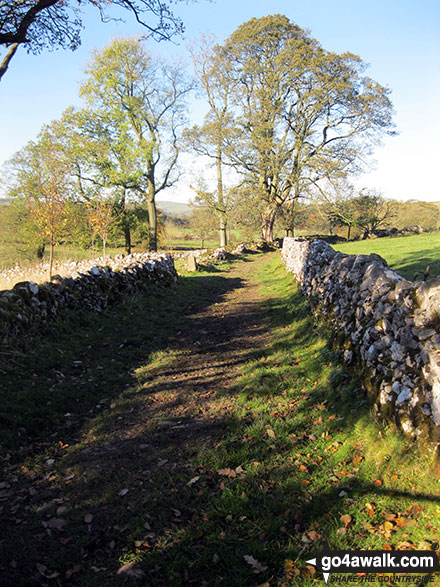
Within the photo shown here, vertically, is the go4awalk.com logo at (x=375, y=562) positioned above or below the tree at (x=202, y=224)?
below

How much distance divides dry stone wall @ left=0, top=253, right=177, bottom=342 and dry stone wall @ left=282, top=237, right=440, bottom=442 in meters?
5.96

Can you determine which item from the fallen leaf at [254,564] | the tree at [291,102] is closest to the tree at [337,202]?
the tree at [291,102]

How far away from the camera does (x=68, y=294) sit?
8477 mm

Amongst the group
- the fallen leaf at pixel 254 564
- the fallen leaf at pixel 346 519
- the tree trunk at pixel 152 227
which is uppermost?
the tree trunk at pixel 152 227

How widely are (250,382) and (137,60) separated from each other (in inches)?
1273

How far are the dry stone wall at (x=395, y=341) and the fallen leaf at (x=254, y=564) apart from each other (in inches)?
76.0

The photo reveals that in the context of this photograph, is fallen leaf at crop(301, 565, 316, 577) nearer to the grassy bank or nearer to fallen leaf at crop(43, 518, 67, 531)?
the grassy bank

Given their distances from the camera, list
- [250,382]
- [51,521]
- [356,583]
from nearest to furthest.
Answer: [356,583], [51,521], [250,382]

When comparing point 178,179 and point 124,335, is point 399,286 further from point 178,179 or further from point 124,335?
point 178,179

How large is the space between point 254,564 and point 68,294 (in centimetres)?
738

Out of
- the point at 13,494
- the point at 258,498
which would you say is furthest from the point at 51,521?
the point at 258,498

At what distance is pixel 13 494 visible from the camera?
11.4ft

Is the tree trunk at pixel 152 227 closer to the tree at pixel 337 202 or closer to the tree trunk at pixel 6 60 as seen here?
the tree at pixel 337 202

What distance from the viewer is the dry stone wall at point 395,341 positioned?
3.42m
